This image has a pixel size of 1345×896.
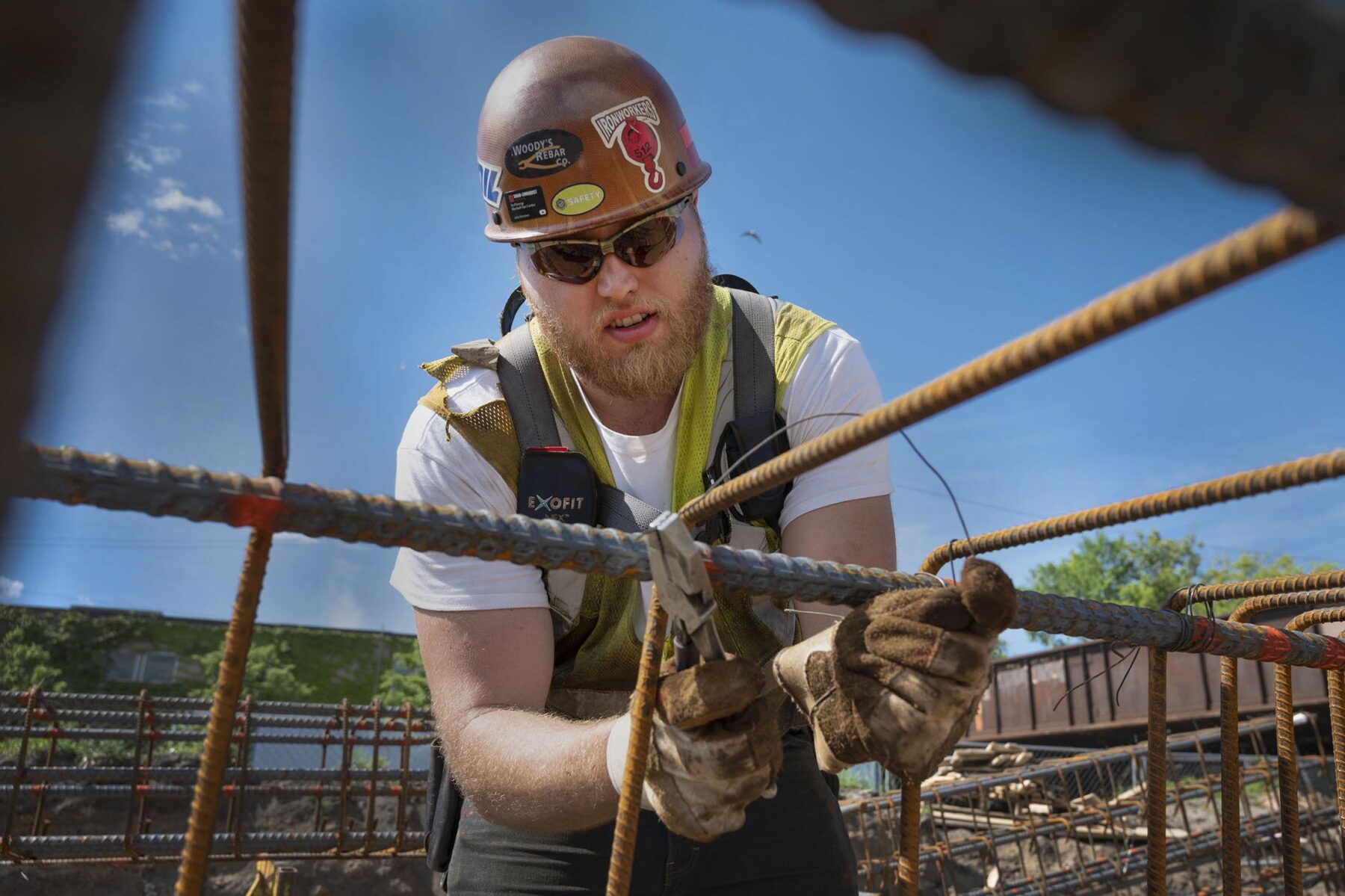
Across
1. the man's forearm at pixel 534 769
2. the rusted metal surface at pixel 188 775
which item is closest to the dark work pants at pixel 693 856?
the man's forearm at pixel 534 769

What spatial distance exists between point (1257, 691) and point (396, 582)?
11.9 m

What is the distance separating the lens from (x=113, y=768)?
22.3 ft

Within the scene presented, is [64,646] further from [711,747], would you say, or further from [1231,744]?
[1231,744]

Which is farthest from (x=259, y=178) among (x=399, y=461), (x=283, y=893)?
(x=283, y=893)

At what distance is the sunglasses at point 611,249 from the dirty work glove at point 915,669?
4.62 ft

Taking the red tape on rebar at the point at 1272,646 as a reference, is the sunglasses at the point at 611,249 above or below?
above

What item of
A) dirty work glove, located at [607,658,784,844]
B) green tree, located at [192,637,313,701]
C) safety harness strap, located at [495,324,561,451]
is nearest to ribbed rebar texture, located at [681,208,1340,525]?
dirty work glove, located at [607,658,784,844]

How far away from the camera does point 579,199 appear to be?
8.31 feet

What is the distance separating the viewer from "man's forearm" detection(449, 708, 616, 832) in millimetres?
1797

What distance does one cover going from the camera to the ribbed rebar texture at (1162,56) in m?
0.36

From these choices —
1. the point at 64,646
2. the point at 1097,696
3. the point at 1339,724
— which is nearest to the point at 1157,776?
the point at 1339,724

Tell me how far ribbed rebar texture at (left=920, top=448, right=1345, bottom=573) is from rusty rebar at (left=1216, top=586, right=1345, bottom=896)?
435mm

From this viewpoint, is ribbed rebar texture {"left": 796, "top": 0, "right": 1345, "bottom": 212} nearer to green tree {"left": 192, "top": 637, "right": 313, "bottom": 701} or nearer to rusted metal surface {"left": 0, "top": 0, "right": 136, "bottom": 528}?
rusted metal surface {"left": 0, "top": 0, "right": 136, "bottom": 528}

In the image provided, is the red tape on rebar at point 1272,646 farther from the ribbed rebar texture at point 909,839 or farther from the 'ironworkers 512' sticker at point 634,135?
the 'ironworkers 512' sticker at point 634,135
